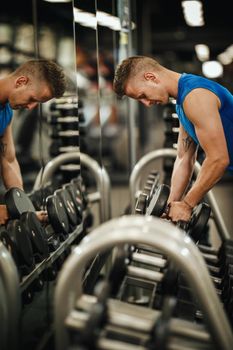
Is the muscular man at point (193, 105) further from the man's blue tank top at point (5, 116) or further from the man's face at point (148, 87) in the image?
the man's blue tank top at point (5, 116)

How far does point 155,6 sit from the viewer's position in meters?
6.46

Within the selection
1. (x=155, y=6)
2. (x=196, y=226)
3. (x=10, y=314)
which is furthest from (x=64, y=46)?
(x=10, y=314)

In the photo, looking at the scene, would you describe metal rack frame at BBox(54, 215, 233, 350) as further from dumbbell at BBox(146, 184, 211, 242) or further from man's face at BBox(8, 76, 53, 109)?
man's face at BBox(8, 76, 53, 109)

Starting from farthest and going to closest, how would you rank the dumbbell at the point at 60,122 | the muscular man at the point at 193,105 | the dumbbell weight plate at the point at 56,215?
the dumbbell at the point at 60,122
the dumbbell weight plate at the point at 56,215
the muscular man at the point at 193,105

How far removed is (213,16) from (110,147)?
202 inches

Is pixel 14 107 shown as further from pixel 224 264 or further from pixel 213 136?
pixel 224 264

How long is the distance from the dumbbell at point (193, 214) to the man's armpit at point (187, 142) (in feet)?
1.82

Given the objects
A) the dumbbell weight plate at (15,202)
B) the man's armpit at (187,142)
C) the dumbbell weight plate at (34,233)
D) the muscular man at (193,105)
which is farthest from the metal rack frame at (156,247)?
the man's armpit at (187,142)

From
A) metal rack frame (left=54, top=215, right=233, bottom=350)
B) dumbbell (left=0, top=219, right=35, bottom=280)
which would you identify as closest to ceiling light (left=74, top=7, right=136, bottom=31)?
dumbbell (left=0, top=219, right=35, bottom=280)

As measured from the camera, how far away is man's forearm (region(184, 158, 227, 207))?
263cm

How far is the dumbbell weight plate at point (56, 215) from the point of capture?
9.73 ft

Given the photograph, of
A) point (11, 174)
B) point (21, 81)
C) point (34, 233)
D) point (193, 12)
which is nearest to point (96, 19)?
point (21, 81)

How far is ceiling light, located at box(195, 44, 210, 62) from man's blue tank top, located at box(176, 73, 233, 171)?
2243 millimetres

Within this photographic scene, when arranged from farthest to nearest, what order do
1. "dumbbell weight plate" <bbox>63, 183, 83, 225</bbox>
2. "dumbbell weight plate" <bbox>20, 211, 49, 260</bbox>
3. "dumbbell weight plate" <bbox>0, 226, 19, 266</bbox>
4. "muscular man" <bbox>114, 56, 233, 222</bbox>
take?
"dumbbell weight plate" <bbox>63, 183, 83, 225</bbox>, "muscular man" <bbox>114, 56, 233, 222</bbox>, "dumbbell weight plate" <bbox>20, 211, 49, 260</bbox>, "dumbbell weight plate" <bbox>0, 226, 19, 266</bbox>
